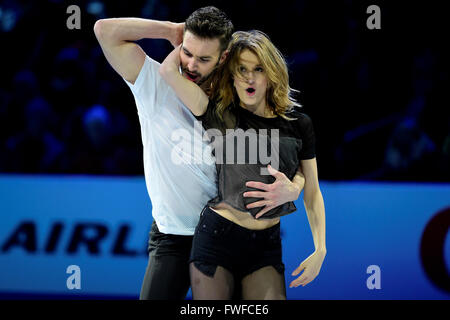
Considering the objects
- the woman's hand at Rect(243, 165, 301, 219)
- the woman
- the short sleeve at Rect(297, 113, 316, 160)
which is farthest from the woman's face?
the woman's hand at Rect(243, 165, 301, 219)

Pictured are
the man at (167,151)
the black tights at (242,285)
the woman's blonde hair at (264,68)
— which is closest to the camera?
the black tights at (242,285)

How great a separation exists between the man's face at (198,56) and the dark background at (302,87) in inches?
81.2

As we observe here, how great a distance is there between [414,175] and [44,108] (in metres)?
3.06

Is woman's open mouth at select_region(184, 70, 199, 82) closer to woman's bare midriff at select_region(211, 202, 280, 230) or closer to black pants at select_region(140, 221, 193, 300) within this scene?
woman's bare midriff at select_region(211, 202, 280, 230)

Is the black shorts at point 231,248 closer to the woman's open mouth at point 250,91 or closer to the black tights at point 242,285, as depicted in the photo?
the black tights at point 242,285

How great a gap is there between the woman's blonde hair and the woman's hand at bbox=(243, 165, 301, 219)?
29 cm

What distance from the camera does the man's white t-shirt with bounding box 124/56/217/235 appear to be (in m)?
2.67

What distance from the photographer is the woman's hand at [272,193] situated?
244cm

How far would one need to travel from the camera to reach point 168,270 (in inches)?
106

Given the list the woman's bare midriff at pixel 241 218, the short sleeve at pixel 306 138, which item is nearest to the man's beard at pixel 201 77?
the short sleeve at pixel 306 138

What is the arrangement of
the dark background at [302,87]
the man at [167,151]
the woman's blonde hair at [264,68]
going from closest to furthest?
the woman's blonde hair at [264,68]
the man at [167,151]
the dark background at [302,87]

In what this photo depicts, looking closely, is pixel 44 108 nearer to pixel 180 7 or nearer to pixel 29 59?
pixel 29 59

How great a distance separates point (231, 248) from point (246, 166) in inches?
14.0

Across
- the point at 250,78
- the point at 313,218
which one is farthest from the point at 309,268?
the point at 250,78
